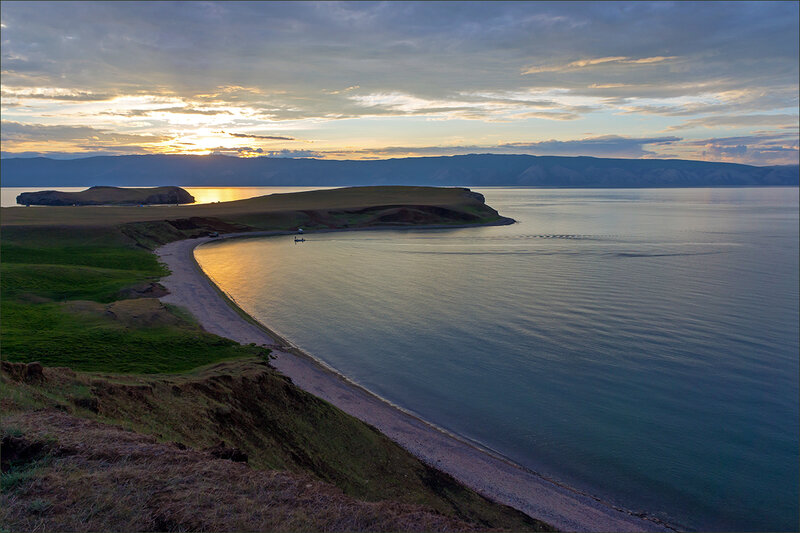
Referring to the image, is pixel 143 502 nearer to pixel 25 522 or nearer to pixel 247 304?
pixel 25 522

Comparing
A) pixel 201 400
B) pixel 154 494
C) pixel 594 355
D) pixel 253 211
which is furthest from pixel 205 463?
pixel 253 211

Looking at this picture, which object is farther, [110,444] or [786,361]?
[786,361]

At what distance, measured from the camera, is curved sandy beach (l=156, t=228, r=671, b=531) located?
17453 mm

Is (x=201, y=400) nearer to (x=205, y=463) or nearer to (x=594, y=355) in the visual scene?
(x=205, y=463)

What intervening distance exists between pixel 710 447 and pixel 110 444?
978 inches

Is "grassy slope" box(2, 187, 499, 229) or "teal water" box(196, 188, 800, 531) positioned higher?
"grassy slope" box(2, 187, 499, 229)

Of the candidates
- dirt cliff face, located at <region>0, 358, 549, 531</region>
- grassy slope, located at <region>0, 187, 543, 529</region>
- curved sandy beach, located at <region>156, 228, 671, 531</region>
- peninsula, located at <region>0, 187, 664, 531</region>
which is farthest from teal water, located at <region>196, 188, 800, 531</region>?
dirt cliff face, located at <region>0, 358, 549, 531</region>

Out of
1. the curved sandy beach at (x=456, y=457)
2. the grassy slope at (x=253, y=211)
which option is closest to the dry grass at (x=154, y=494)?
the curved sandy beach at (x=456, y=457)

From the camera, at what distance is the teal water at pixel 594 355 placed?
20.8m

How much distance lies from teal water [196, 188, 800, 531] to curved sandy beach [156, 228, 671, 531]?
3.71ft

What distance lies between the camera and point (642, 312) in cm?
4588

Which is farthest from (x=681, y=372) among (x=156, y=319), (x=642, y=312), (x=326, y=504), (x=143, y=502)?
(x=156, y=319)

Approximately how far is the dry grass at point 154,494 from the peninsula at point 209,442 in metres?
0.04

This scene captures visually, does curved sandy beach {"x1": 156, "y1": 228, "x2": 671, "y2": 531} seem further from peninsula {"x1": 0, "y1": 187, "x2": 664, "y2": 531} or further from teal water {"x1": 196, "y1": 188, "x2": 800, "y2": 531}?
teal water {"x1": 196, "y1": 188, "x2": 800, "y2": 531}
